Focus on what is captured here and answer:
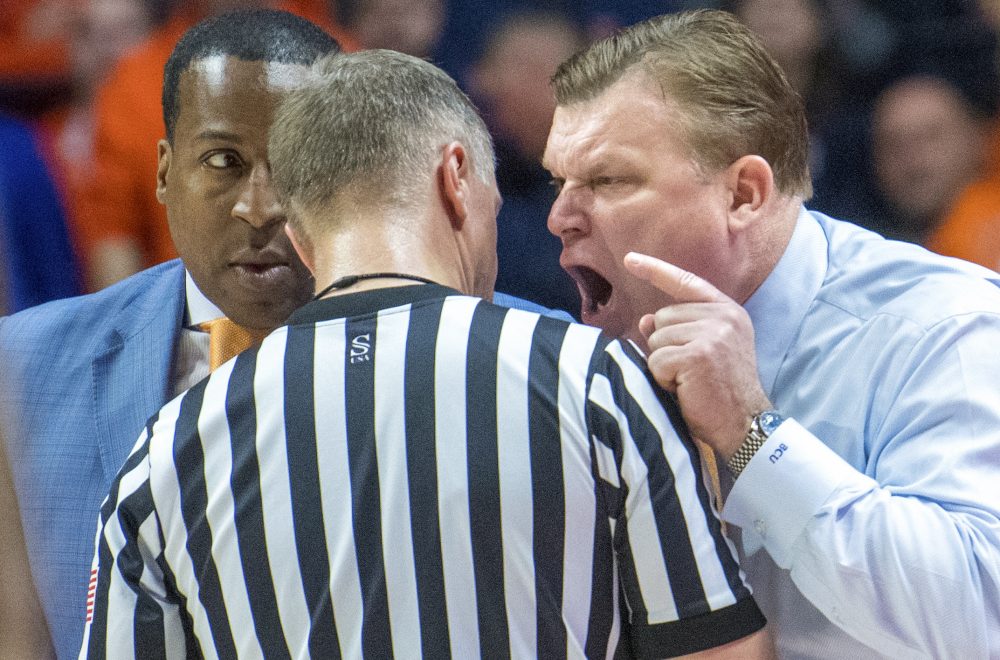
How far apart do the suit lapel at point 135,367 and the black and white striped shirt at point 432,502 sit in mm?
581

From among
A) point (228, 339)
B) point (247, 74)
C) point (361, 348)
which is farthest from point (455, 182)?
point (228, 339)

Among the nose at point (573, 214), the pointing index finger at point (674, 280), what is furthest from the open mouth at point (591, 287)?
the pointing index finger at point (674, 280)

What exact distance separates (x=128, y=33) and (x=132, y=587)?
202cm

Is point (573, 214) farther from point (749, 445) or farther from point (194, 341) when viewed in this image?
point (194, 341)

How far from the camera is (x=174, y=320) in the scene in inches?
79.4

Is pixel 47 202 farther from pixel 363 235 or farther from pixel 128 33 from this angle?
pixel 363 235

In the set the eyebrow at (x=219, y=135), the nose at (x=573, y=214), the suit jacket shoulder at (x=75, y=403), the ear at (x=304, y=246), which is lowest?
the suit jacket shoulder at (x=75, y=403)

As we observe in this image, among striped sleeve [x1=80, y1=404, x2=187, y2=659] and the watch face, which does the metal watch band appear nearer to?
the watch face

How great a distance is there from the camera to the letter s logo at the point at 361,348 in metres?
1.31

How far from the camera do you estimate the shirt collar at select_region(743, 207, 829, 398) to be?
1655 mm

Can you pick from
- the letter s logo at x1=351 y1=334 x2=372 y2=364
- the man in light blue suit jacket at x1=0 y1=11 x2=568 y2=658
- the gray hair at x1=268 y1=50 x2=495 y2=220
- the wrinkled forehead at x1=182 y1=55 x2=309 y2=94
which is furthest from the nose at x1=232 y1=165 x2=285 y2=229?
the letter s logo at x1=351 y1=334 x2=372 y2=364

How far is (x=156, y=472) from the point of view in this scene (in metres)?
1.33

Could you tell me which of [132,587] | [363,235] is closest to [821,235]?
[363,235]

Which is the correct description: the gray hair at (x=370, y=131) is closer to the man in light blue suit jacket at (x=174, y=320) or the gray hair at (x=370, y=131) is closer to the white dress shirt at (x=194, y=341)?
the man in light blue suit jacket at (x=174, y=320)
